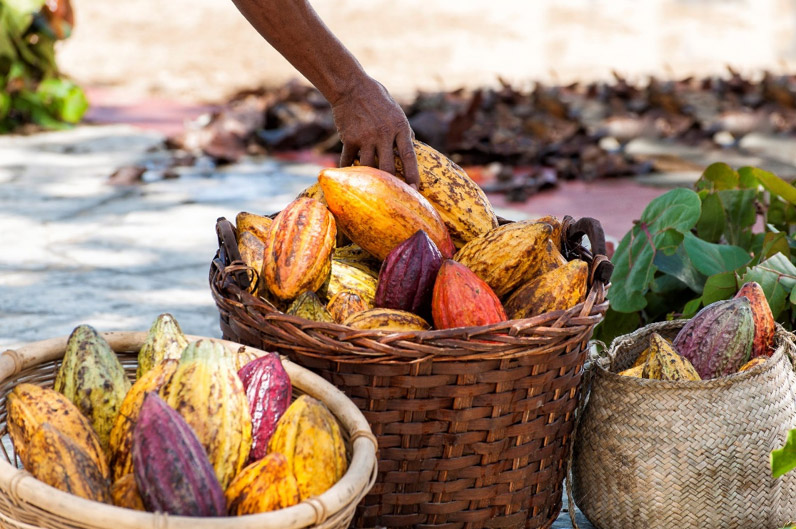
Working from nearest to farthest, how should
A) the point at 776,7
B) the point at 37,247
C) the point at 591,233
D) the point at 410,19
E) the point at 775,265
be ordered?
the point at 591,233, the point at 775,265, the point at 37,247, the point at 410,19, the point at 776,7

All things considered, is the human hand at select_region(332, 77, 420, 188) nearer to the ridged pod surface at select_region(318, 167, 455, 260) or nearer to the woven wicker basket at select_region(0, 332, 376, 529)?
the ridged pod surface at select_region(318, 167, 455, 260)

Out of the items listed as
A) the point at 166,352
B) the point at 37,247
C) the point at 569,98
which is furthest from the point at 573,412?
the point at 569,98

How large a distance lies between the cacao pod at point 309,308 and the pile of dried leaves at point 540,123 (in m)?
2.95

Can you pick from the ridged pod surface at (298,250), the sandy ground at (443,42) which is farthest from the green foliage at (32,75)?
the ridged pod surface at (298,250)

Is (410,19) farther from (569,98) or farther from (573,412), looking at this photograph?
(573,412)

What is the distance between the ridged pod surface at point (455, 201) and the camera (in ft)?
6.67

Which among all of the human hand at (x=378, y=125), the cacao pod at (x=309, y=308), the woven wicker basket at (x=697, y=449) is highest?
the human hand at (x=378, y=125)

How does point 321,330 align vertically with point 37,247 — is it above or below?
above

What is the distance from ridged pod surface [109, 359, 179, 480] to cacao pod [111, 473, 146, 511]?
5 centimetres

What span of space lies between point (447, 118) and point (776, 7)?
6.80 m

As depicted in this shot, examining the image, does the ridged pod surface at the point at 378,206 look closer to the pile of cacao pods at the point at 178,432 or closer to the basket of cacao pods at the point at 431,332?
the basket of cacao pods at the point at 431,332

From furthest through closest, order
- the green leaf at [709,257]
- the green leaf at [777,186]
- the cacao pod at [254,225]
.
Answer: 1. the green leaf at [777,186]
2. the green leaf at [709,257]
3. the cacao pod at [254,225]

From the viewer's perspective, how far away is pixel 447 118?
5672 mm

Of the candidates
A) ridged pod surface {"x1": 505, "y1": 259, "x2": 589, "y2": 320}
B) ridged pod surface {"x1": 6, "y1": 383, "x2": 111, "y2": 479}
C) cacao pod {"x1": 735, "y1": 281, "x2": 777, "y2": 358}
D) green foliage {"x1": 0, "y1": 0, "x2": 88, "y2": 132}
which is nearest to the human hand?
ridged pod surface {"x1": 505, "y1": 259, "x2": 589, "y2": 320}
